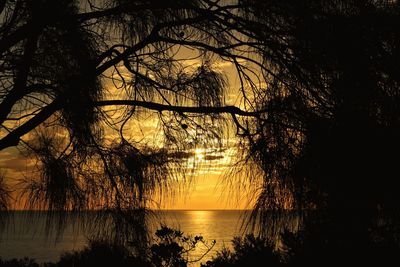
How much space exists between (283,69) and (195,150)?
32.3 inches

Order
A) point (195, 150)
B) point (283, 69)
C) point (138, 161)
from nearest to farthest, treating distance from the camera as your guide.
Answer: point (283, 69) < point (195, 150) < point (138, 161)

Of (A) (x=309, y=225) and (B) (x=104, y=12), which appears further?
(B) (x=104, y=12)

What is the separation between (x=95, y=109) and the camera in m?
3.14

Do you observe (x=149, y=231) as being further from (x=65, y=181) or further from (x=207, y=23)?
(x=207, y=23)

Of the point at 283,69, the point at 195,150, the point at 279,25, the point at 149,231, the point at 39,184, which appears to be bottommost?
the point at 149,231

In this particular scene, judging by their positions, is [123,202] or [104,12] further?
[123,202]

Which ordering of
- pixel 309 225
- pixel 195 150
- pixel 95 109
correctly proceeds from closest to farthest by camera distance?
pixel 309 225
pixel 195 150
pixel 95 109

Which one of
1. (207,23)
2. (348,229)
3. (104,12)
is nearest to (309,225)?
(348,229)

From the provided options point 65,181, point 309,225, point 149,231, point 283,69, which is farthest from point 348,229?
point 65,181

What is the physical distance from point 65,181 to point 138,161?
424 millimetres

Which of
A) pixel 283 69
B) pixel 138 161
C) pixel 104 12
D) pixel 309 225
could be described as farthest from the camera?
pixel 138 161

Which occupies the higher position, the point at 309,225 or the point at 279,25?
the point at 279,25

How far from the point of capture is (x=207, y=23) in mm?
2520

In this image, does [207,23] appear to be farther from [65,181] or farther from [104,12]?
[65,181]
